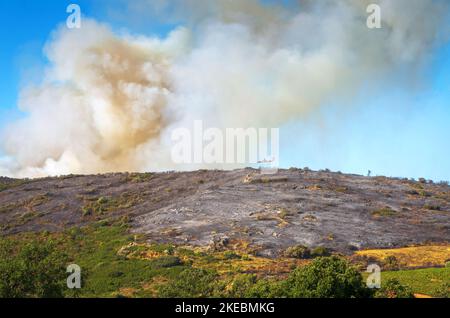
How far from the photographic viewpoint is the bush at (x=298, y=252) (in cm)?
5959

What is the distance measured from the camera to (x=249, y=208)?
80188mm

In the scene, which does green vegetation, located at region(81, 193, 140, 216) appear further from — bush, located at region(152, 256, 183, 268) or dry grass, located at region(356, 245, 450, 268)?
dry grass, located at region(356, 245, 450, 268)

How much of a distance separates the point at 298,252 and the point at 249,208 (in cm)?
2118

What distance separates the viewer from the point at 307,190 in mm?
90625

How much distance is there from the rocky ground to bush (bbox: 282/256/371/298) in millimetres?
28158

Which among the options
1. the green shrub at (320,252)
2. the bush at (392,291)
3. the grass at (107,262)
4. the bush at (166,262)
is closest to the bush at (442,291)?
the bush at (392,291)

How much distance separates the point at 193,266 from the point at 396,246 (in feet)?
92.8

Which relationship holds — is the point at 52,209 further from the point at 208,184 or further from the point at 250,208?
the point at 250,208

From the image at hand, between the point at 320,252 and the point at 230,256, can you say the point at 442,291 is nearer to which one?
the point at 320,252

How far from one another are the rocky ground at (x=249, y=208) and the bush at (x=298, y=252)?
183 cm

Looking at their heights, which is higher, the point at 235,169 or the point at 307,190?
the point at 235,169

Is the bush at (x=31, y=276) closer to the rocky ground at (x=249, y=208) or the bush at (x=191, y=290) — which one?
the bush at (x=191, y=290)
